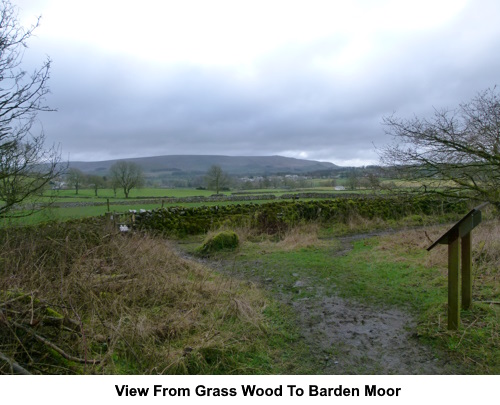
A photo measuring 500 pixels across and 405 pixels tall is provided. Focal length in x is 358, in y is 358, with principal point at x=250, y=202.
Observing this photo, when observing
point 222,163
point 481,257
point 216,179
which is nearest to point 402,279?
point 481,257

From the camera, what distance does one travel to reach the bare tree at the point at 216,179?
1919 inches

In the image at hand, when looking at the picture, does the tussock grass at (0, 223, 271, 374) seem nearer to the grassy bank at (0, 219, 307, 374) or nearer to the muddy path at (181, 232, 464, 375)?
the grassy bank at (0, 219, 307, 374)

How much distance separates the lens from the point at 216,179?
48375 millimetres

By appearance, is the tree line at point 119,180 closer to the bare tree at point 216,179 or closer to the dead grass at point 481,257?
the bare tree at point 216,179

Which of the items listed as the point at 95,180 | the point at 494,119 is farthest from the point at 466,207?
the point at 95,180

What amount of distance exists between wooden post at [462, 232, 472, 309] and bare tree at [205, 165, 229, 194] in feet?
144

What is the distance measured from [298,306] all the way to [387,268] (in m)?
3.11

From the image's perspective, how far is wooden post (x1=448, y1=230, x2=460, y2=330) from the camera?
14.3ft

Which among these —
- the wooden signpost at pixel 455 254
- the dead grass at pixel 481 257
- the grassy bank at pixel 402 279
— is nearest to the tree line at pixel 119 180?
the grassy bank at pixel 402 279

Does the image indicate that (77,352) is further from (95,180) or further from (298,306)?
(95,180)

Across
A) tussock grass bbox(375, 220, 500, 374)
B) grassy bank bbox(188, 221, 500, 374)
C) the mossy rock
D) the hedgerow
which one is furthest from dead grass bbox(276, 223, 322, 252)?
tussock grass bbox(375, 220, 500, 374)

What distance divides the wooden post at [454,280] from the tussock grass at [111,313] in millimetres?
2385

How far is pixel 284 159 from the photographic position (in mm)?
177375

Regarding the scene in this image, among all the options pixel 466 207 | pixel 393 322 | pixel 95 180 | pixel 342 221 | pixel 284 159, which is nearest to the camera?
pixel 393 322
